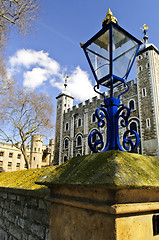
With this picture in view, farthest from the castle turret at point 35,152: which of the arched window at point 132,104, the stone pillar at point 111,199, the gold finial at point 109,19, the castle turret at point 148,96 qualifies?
the stone pillar at point 111,199

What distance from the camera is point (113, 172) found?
1250 millimetres

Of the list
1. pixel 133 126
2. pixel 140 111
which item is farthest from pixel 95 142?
pixel 133 126

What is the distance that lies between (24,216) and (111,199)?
8.59 feet

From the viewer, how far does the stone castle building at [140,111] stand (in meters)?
19.2

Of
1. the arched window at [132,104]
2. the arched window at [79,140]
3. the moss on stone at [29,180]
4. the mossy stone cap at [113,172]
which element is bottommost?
the moss on stone at [29,180]

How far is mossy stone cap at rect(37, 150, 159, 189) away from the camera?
3.98 ft

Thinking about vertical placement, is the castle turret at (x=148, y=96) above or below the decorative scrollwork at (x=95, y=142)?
above

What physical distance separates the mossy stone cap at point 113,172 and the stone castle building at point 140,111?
18.0 m

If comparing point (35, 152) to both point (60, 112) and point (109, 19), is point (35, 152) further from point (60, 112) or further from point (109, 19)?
point (109, 19)

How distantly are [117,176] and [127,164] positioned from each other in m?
0.22

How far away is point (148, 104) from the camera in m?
20.1

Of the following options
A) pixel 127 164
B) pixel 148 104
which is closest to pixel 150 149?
pixel 148 104

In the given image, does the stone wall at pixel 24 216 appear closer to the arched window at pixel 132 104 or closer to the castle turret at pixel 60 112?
the arched window at pixel 132 104

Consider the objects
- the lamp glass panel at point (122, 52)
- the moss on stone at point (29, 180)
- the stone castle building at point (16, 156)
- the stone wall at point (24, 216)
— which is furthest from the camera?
the stone castle building at point (16, 156)
